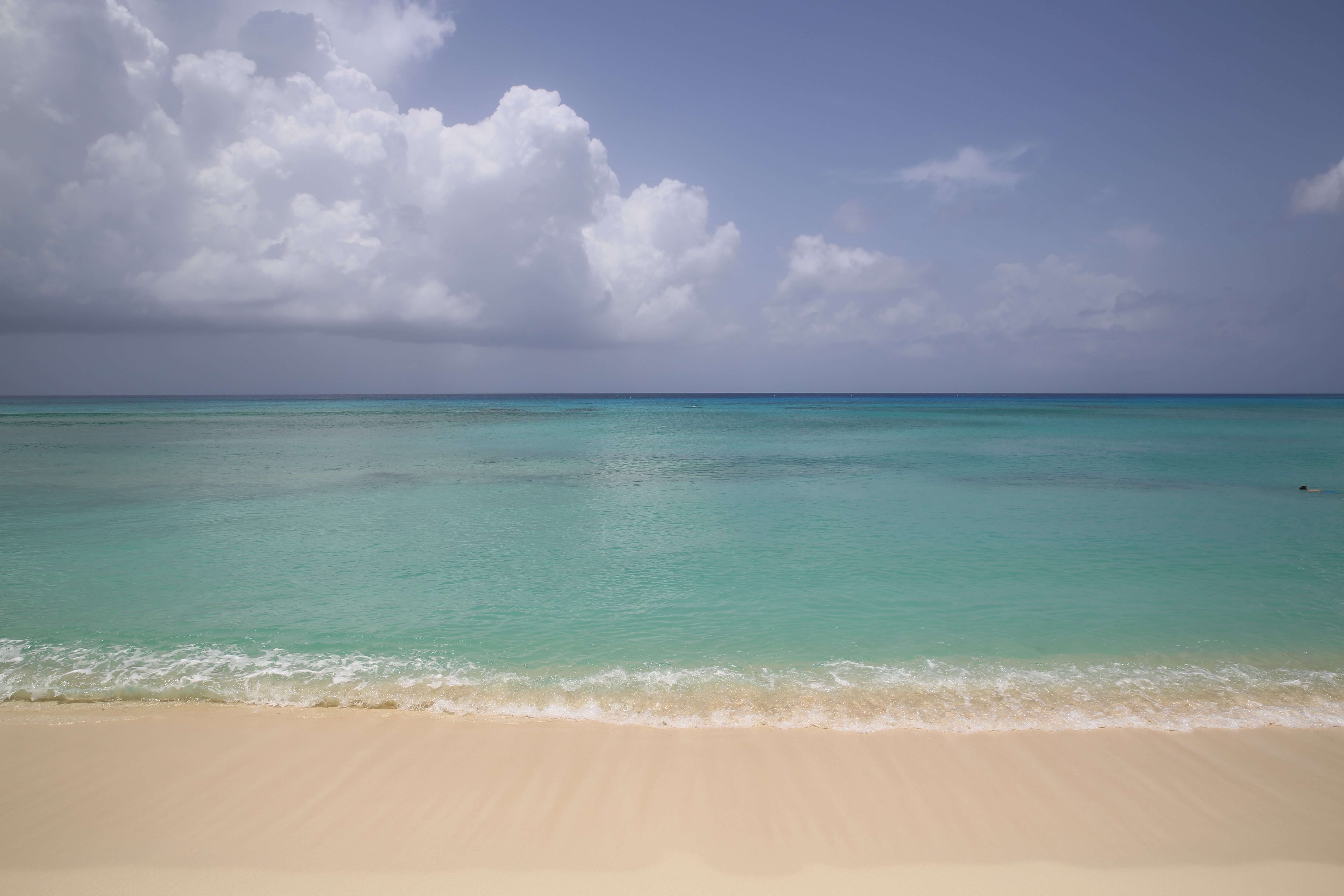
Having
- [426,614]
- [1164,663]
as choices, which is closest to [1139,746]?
[1164,663]

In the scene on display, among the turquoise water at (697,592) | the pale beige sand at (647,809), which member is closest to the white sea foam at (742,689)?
the turquoise water at (697,592)

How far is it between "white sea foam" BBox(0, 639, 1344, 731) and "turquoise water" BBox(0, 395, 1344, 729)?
3 centimetres

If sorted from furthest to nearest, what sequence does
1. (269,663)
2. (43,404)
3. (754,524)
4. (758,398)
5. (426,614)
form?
(758,398), (43,404), (754,524), (426,614), (269,663)

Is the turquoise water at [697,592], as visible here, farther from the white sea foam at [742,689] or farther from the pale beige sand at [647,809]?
the pale beige sand at [647,809]

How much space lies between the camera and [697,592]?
819 cm

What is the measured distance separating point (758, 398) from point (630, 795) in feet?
584

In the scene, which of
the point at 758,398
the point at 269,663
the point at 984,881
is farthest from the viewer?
the point at 758,398

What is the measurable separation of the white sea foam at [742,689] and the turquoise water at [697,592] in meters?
0.03

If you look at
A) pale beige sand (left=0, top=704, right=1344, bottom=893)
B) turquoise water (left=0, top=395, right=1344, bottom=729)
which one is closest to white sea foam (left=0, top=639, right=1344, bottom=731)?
turquoise water (left=0, top=395, right=1344, bottom=729)

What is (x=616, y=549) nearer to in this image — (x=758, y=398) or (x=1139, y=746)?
(x=1139, y=746)

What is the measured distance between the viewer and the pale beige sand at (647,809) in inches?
133

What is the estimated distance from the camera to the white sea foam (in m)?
5.03

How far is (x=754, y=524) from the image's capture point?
40.0 ft

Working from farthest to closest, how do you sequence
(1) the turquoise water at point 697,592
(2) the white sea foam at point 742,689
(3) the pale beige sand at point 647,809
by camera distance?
(1) the turquoise water at point 697,592 < (2) the white sea foam at point 742,689 < (3) the pale beige sand at point 647,809
